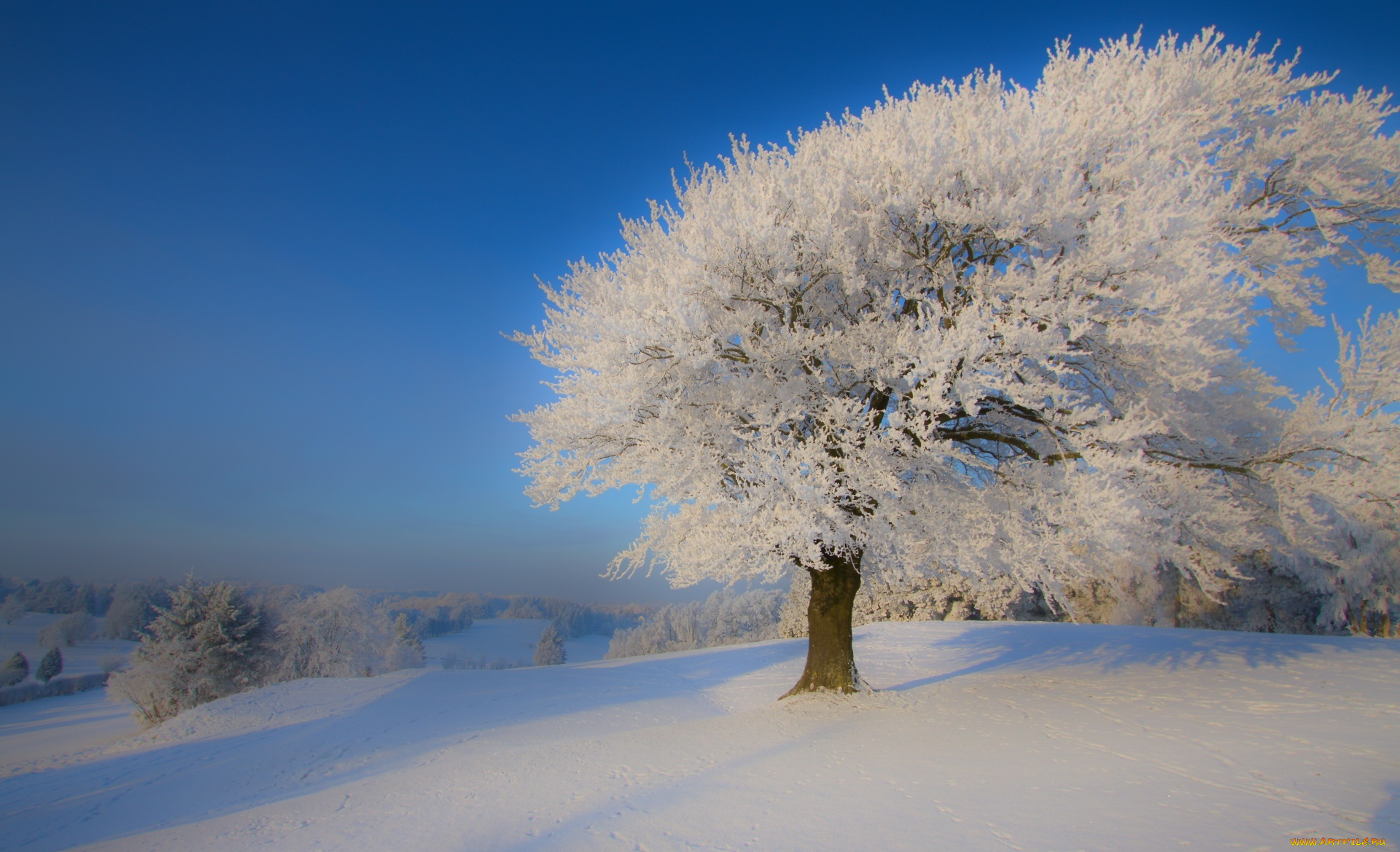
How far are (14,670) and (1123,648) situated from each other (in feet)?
202

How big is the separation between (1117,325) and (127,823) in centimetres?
1399

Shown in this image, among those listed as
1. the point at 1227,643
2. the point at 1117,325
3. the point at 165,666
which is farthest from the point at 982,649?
the point at 165,666

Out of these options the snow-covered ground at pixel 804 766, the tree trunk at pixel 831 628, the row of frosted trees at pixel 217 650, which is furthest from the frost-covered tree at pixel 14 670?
the tree trunk at pixel 831 628

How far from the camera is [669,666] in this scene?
19266 millimetres

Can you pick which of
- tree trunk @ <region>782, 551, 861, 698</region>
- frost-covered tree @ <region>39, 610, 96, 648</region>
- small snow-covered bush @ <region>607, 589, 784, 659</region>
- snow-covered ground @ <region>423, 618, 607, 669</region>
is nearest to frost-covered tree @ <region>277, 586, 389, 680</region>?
tree trunk @ <region>782, 551, 861, 698</region>

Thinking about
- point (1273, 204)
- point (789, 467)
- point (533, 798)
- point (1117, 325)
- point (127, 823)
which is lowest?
point (127, 823)

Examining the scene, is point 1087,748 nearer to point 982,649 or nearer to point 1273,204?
point 1273,204

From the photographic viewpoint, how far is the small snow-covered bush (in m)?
61.5

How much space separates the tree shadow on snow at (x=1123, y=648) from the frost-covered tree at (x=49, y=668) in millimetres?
54399

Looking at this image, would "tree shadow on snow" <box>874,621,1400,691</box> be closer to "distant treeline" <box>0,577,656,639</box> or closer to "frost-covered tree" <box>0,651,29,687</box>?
"distant treeline" <box>0,577,656,639</box>

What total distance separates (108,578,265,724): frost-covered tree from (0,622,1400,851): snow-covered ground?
8.55 m

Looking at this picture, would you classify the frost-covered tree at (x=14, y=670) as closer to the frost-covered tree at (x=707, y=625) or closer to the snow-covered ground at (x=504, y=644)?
the snow-covered ground at (x=504, y=644)

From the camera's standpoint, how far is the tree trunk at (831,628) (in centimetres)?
967

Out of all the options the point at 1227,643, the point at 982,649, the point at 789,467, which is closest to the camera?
the point at 789,467
